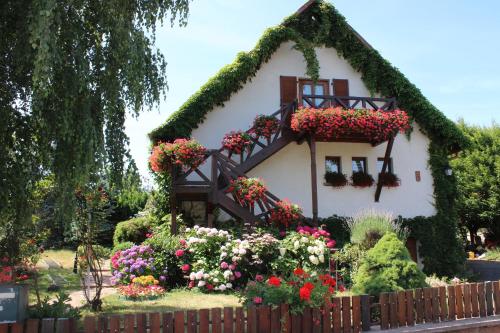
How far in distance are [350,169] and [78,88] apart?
10.5m

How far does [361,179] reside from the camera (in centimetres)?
1432

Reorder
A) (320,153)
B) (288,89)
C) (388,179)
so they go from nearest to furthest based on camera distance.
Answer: (320,153), (388,179), (288,89)

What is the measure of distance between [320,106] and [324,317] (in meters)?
8.48

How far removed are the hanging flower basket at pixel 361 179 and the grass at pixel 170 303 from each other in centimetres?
694

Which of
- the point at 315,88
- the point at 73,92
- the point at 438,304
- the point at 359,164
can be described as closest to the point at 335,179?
the point at 359,164

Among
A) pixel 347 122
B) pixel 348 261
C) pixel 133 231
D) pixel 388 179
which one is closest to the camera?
pixel 348 261

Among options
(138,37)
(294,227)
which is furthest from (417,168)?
(138,37)

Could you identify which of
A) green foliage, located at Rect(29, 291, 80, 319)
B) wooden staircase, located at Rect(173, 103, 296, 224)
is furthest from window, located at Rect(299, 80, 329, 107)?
green foliage, located at Rect(29, 291, 80, 319)

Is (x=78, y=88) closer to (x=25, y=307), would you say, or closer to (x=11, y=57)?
(x=11, y=57)

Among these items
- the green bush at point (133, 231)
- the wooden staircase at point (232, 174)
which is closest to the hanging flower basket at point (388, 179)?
the wooden staircase at point (232, 174)

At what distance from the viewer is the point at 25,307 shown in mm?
4953

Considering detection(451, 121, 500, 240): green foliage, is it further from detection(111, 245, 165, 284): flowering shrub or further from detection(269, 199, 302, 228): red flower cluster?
detection(111, 245, 165, 284): flowering shrub

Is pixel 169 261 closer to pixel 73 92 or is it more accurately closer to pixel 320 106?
pixel 73 92

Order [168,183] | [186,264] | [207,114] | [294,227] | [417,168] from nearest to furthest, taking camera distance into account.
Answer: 1. [186,264]
2. [294,227]
3. [168,183]
4. [207,114]
5. [417,168]
